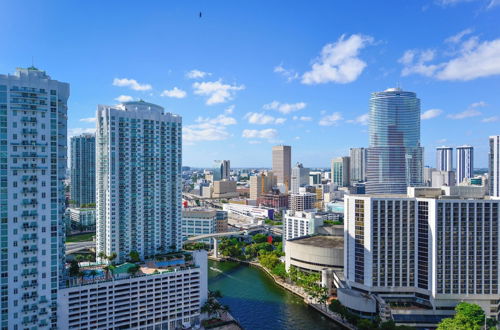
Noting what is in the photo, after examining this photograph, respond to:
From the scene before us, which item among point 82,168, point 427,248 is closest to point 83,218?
point 82,168

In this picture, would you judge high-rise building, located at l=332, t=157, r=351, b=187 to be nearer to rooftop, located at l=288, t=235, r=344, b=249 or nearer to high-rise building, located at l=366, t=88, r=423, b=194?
high-rise building, located at l=366, t=88, r=423, b=194

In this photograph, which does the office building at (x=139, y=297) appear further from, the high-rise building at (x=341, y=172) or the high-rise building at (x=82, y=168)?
the high-rise building at (x=341, y=172)

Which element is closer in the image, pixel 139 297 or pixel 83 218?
pixel 139 297

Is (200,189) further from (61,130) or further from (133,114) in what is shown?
(61,130)

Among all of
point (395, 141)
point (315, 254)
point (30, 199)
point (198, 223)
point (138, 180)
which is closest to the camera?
point (30, 199)

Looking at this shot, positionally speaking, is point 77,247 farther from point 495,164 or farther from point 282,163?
point 282,163

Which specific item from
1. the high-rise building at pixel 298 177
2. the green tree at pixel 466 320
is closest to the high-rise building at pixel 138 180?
the green tree at pixel 466 320

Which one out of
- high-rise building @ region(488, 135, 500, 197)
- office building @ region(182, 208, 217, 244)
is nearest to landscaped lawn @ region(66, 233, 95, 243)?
office building @ region(182, 208, 217, 244)

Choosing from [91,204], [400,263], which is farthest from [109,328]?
[91,204]
